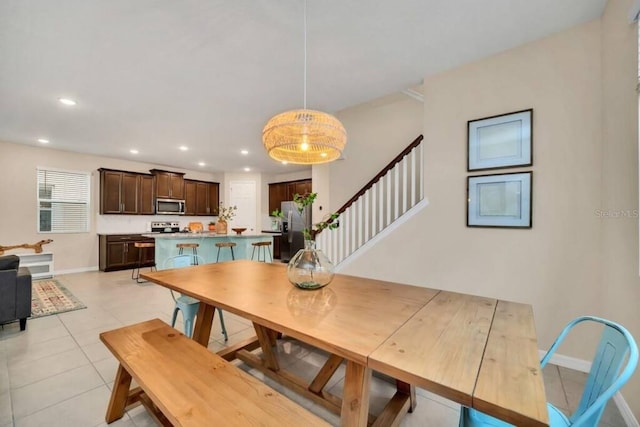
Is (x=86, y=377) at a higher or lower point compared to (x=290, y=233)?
lower

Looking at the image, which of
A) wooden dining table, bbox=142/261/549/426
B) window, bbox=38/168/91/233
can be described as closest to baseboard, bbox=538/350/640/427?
wooden dining table, bbox=142/261/549/426

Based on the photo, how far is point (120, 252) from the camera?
5984 mm

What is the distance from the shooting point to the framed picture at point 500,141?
2322 millimetres

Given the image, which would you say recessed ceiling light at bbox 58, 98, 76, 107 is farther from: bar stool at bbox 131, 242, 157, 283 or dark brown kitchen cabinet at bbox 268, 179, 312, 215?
dark brown kitchen cabinet at bbox 268, 179, 312, 215

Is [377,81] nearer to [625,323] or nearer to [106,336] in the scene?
[625,323]

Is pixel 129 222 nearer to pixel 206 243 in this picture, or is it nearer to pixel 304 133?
pixel 206 243

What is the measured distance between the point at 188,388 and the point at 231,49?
2480 mm

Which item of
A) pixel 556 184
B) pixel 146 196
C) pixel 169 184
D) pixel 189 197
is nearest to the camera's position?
pixel 556 184

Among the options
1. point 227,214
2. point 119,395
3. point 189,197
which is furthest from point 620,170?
point 189,197

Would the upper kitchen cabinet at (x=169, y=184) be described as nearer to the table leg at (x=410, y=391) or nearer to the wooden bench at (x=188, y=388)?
the wooden bench at (x=188, y=388)

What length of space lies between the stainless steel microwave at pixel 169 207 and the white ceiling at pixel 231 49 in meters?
3.14

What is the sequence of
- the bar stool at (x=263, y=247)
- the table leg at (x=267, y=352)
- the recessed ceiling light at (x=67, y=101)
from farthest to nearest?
the bar stool at (x=263, y=247) → the recessed ceiling light at (x=67, y=101) → the table leg at (x=267, y=352)

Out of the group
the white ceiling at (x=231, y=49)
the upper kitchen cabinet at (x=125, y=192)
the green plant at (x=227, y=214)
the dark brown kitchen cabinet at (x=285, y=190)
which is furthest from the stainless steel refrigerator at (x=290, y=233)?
the white ceiling at (x=231, y=49)

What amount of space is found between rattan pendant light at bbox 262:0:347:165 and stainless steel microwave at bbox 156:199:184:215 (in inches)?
236
